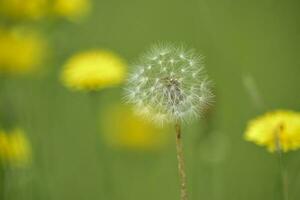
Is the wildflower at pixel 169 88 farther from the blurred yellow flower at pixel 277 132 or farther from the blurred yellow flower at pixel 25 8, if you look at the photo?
the blurred yellow flower at pixel 25 8

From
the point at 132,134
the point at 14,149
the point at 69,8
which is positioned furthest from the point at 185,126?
the point at 14,149

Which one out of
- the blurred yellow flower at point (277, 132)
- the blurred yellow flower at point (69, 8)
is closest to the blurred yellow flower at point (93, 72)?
the blurred yellow flower at point (69, 8)

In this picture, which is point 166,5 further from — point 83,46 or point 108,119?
point 108,119

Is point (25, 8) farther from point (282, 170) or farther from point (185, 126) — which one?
point (282, 170)

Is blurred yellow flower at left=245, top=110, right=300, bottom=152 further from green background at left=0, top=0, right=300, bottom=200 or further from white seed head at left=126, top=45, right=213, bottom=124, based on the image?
white seed head at left=126, top=45, right=213, bottom=124

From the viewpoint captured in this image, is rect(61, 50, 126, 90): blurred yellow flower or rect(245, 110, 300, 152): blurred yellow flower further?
rect(61, 50, 126, 90): blurred yellow flower

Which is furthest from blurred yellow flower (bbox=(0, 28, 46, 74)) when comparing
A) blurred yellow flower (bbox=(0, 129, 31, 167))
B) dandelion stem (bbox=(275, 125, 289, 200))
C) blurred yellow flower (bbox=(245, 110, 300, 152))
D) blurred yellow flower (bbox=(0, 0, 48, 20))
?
dandelion stem (bbox=(275, 125, 289, 200))
